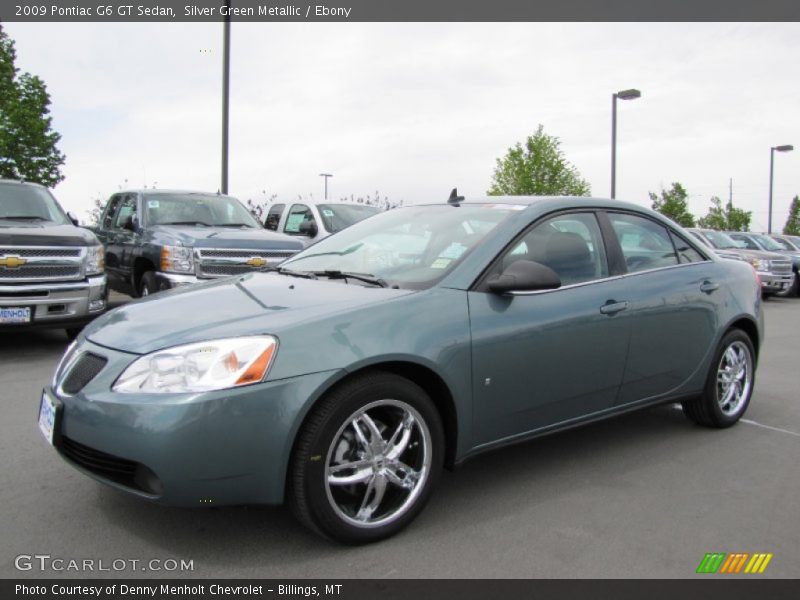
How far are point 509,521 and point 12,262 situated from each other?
236 inches

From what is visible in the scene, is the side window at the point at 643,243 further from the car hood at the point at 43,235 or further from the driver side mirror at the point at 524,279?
the car hood at the point at 43,235

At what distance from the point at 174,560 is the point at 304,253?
212cm

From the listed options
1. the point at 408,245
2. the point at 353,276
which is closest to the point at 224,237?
the point at 408,245

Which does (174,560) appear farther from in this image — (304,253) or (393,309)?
(304,253)

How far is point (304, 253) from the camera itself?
455 cm

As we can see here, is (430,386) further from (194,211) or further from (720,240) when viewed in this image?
(720,240)

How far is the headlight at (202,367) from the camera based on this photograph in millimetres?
2801

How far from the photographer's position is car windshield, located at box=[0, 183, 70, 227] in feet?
27.1

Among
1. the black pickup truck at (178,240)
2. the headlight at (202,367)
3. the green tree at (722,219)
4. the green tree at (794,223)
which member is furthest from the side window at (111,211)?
the green tree at (794,223)

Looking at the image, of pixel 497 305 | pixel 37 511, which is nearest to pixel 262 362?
pixel 497 305

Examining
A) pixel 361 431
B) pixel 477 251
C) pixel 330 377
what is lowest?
pixel 361 431

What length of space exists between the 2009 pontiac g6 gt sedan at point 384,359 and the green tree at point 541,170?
2976 centimetres

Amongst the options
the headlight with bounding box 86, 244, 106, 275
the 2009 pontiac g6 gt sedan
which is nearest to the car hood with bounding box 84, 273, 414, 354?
the 2009 pontiac g6 gt sedan
